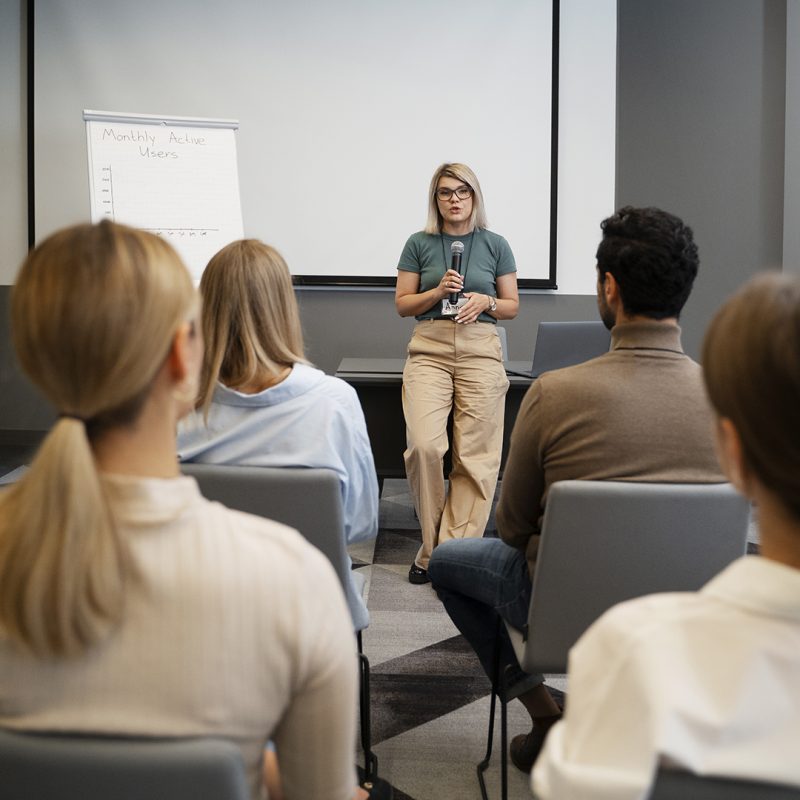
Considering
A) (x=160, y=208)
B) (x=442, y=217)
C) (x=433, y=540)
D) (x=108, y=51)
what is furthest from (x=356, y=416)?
(x=108, y=51)

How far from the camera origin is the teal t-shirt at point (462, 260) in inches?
137

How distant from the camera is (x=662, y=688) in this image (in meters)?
0.65

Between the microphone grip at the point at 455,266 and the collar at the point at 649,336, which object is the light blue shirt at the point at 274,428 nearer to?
the collar at the point at 649,336

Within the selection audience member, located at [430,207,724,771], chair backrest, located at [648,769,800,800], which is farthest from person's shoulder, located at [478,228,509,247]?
chair backrest, located at [648,769,800,800]

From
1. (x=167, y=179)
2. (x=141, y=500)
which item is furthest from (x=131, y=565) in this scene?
(x=167, y=179)

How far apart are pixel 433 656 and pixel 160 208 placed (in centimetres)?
291

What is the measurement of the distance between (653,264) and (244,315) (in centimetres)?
83

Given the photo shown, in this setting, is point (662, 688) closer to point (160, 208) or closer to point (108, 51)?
point (160, 208)

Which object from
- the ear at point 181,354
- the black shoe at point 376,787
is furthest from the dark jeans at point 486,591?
the ear at point 181,354

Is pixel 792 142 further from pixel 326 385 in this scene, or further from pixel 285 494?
pixel 285 494

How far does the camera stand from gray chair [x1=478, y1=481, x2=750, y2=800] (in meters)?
1.42

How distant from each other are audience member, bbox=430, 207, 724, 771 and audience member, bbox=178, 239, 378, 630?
0.36 metres

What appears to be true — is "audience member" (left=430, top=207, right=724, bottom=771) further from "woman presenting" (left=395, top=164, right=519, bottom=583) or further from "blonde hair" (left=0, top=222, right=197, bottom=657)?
"woman presenting" (left=395, top=164, right=519, bottom=583)

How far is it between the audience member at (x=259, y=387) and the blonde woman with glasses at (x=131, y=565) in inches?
35.5
